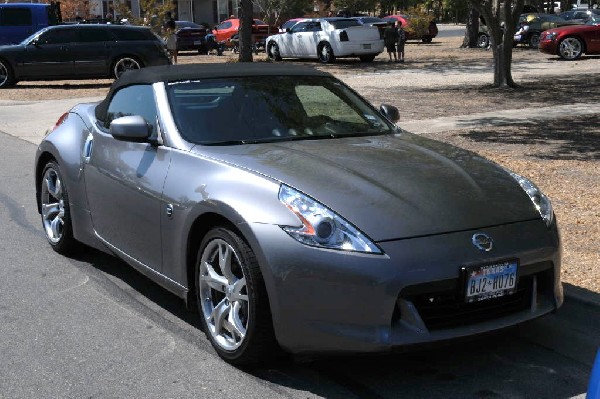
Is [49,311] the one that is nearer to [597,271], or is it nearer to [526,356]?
[526,356]

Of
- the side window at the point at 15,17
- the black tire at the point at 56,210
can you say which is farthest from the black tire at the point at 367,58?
the black tire at the point at 56,210

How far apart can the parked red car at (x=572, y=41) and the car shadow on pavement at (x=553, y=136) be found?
46.0 feet

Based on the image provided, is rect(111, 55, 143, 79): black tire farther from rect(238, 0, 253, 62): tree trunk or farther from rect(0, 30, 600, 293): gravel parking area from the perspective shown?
rect(238, 0, 253, 62): tree trunk

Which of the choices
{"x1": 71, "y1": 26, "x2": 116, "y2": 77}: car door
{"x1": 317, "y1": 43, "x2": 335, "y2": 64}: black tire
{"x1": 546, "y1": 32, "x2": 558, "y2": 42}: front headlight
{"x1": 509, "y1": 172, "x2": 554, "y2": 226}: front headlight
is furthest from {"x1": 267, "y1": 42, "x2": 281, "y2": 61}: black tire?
{"x1": 509, "y1": 172, "x2": 554, "y2": 226}: front headlight

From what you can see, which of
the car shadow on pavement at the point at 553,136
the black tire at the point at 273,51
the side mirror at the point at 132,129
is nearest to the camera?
the side mirror at the point at 132,129

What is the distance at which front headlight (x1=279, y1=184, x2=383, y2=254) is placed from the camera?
4082 millimetres

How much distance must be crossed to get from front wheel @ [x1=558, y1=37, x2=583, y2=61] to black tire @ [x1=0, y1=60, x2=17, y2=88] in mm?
16460

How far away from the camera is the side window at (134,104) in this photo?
5629mm

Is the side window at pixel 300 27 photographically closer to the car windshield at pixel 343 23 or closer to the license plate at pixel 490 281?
the car windshield at pixel 343 23

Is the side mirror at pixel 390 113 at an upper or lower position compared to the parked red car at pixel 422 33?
→ lower

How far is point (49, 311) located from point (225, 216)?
5.70 feet

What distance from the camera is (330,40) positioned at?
2808 cm

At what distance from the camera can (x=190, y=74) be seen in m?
5.76

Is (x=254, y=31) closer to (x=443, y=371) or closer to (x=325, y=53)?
(x=325, y=53)
